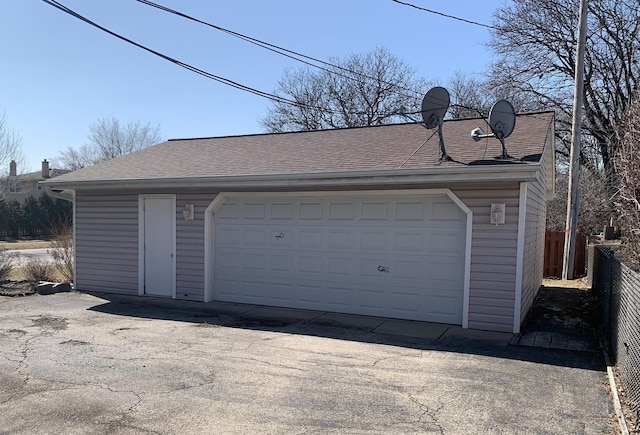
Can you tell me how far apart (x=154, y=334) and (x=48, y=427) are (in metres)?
3.27

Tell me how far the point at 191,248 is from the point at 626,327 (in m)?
7.73

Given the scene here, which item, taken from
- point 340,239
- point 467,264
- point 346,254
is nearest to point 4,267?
point 340,239

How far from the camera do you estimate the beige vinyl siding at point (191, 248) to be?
1002 centimetres

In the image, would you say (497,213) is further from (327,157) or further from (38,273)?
(38,273)

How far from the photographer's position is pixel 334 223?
9023 millimetres

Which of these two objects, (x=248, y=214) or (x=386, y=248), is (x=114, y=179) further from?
(x=386, y=248)

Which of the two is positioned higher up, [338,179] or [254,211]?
[338,179]

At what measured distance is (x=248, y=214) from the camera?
9.83 metres

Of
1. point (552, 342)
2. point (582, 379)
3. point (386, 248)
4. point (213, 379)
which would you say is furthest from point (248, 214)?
point (582, 379)

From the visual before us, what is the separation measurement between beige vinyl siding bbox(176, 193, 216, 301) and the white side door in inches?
6.6

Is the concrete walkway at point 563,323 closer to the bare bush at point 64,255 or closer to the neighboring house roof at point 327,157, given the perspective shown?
the neighboring house roof at point 327,157

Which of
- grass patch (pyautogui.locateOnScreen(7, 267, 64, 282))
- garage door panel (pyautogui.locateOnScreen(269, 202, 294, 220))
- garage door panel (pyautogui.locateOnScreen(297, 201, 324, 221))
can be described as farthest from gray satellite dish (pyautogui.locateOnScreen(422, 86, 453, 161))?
grass patch (pyautogui.locateOnScreen(7, 267, 64, 282))

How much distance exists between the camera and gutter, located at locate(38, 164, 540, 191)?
23.4ft

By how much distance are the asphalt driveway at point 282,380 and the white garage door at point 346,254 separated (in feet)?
2.41
